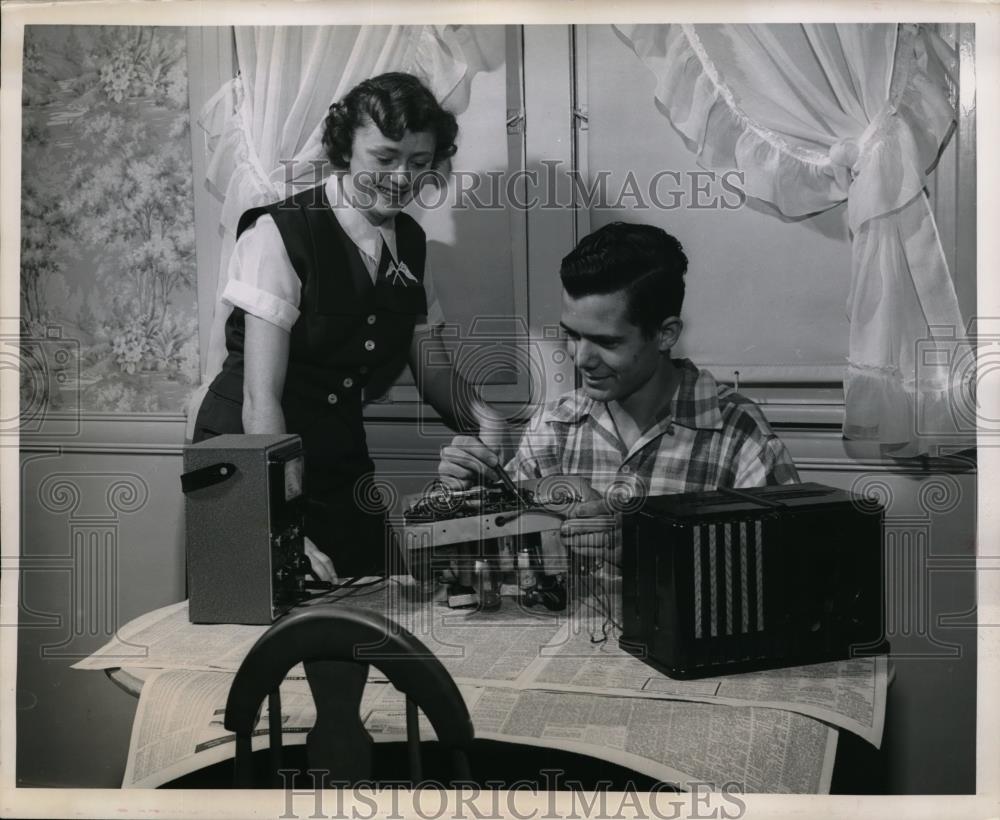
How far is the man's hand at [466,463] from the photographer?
84.7 inches

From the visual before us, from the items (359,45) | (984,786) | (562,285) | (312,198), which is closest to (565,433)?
(562,285)

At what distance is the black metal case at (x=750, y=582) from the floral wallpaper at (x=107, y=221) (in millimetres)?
1136

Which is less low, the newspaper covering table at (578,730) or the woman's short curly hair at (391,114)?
the woman's short curly hair at (391,114)

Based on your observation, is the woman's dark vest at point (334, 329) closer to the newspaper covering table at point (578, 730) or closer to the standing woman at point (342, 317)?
the standing woman at point (342, 317)

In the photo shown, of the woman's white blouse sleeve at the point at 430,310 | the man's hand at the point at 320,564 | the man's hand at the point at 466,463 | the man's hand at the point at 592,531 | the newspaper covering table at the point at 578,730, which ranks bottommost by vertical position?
the newspaper covering table at the point at 578,730

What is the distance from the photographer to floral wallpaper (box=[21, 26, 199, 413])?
2.19 meters

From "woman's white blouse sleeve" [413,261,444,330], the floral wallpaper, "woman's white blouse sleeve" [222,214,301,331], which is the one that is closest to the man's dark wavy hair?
"woman's white blouse sleeve" [413,261,444,330]

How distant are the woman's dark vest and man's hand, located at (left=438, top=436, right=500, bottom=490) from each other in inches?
7.0

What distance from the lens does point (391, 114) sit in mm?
2135

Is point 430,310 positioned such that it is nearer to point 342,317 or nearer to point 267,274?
point 342,317

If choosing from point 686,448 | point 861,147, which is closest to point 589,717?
point 686,448

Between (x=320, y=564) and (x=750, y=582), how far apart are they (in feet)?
3.00

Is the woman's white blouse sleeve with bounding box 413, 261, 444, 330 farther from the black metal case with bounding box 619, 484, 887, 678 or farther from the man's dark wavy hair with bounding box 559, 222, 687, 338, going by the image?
the black metal case with bounding box 619, 484, 887, 678

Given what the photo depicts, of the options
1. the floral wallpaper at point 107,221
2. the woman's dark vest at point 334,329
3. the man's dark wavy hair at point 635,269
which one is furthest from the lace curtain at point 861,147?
the floral wallpaper at point 107,221
